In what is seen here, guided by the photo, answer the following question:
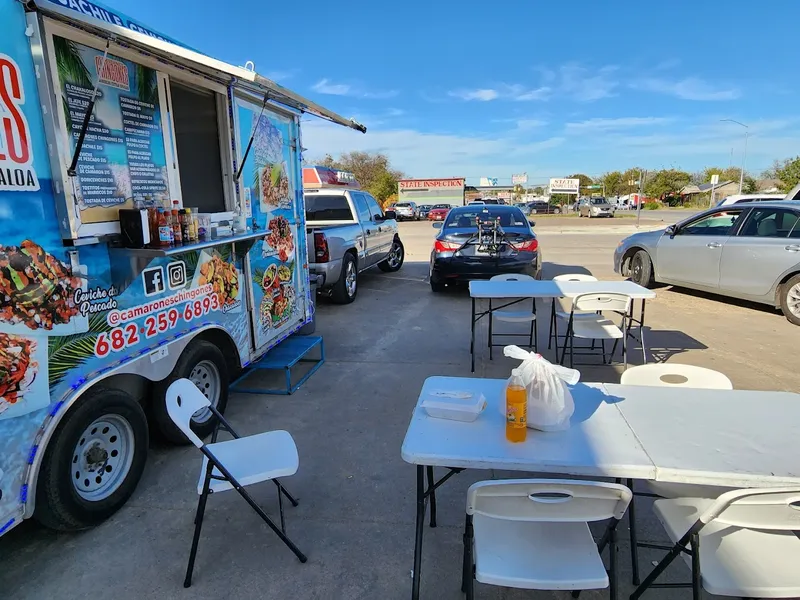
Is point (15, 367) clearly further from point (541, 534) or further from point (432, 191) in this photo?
point (432, 191)

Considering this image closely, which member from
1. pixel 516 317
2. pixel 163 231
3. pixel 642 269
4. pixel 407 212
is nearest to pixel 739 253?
pixel 642 269

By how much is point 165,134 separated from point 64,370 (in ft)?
5.39

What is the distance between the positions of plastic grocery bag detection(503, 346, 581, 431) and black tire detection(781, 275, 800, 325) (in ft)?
19.8

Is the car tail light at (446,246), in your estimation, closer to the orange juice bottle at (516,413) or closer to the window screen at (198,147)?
the window screen at (198,147)

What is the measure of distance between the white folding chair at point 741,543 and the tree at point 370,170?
4823 cm

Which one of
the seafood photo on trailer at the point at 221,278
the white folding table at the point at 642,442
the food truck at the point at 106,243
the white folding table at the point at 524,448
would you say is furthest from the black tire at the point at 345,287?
the white folding table at the point at 524,448

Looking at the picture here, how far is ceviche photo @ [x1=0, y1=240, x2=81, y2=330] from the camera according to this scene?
2.13 m

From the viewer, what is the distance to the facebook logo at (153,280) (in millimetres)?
2971

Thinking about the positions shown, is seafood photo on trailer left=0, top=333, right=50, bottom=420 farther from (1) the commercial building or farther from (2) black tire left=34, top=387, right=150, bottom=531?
(1) the commercial building

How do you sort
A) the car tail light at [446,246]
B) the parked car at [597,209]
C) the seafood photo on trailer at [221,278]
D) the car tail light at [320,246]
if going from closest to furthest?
1. the seafood photo on trailer at [221,278]
2. the car tail light at [320,246]
3. the car tail light at [446,246]
4. the parked car at [597,209]

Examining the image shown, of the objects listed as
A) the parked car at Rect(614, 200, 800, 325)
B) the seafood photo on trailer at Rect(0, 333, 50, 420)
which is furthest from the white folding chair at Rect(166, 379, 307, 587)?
the parked car at Rect(614, 200, 800, 325)

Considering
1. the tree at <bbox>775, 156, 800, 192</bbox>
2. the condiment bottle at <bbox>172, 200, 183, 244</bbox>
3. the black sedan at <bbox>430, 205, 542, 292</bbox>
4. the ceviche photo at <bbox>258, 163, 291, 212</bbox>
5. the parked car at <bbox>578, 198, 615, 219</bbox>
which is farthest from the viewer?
the parked car at <bbox>578, 198, 615, 219</bbox>

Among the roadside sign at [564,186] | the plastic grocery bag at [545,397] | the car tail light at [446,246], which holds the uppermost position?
the roadside sign at [564,186]

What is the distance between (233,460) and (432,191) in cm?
4583
